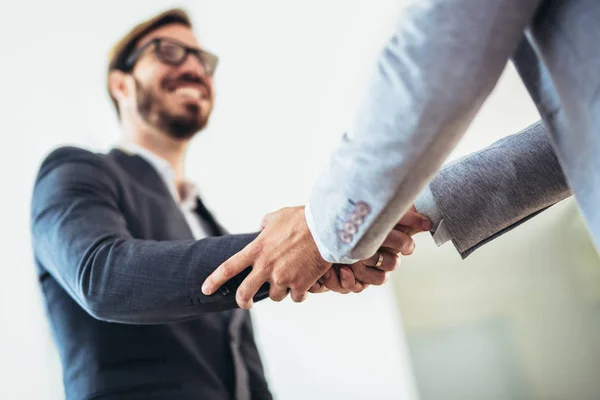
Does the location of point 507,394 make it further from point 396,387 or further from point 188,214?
point 188,214

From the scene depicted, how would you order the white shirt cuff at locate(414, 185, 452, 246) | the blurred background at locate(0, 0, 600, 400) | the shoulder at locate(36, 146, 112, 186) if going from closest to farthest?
1. the white shirt cuff at locate(414, 185, 452, 246)
2. the shoulder at locate(36, 146, 112, 186)
3. the blurred background at locate(0, 0, 600, 400)

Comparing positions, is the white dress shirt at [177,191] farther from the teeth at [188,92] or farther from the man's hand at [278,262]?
the man's hand at [278,262]

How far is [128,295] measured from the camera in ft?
2.81

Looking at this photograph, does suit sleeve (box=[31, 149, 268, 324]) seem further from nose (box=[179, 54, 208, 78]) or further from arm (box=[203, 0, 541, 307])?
nose (box=[179, 54, 208, 78])

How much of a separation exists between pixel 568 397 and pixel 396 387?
29.3 inches

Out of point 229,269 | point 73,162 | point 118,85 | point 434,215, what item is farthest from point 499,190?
point 118,85

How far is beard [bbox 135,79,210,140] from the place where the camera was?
1.60m

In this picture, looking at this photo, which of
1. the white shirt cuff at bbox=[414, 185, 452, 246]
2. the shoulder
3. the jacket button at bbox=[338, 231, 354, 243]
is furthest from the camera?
the shoulder

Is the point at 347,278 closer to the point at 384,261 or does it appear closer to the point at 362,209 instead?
the point at 384,261

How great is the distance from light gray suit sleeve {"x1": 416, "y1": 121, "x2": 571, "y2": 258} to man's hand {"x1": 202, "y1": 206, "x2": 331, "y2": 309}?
235 millimetres

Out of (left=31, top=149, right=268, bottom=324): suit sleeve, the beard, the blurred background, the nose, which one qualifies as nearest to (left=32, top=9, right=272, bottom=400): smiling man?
(left=31, top=149, right=268, bottom=324): suit sleeve

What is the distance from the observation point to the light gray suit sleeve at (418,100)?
49cm

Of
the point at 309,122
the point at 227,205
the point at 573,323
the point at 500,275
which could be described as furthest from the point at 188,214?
the point at 573,323

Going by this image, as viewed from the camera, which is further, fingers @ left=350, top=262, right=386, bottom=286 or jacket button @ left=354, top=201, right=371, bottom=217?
fingers @ left=350, top=262, right=386, bottom=286
